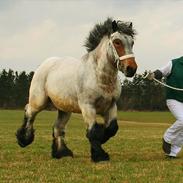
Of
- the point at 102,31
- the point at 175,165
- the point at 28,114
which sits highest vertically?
the point at 102,31

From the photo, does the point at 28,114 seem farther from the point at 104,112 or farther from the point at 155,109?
the point at 155,109

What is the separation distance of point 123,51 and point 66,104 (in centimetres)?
201

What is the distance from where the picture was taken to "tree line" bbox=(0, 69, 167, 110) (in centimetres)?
11350

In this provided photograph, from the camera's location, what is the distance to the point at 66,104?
11062 millimetres

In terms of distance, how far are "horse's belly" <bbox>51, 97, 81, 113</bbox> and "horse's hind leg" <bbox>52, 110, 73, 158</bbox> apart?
872mm

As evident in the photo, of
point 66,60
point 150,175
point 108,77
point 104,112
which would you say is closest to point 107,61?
point 108,77

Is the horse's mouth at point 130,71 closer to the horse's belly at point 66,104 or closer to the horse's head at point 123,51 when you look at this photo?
the horse's head at point 123,51

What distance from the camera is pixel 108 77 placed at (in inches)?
400

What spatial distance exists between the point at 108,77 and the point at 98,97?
1.45ft

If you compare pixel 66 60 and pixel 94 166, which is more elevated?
pixel 66 60

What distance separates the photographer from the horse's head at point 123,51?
31.1ft

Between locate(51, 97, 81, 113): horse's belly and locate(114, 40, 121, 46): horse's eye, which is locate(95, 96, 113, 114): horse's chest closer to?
locate(51, 97, 81, 113): horse's belly

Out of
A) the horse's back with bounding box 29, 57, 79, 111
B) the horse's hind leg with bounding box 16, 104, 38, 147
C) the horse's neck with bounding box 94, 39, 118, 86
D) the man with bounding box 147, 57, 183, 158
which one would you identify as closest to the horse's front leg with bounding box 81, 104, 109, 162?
the horse's neck with bounding box 94, 39, 118, 86

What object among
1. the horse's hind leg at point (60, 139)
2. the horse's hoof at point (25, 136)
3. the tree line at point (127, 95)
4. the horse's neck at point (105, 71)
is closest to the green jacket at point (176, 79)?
the horse's neck at point (105, 71)
